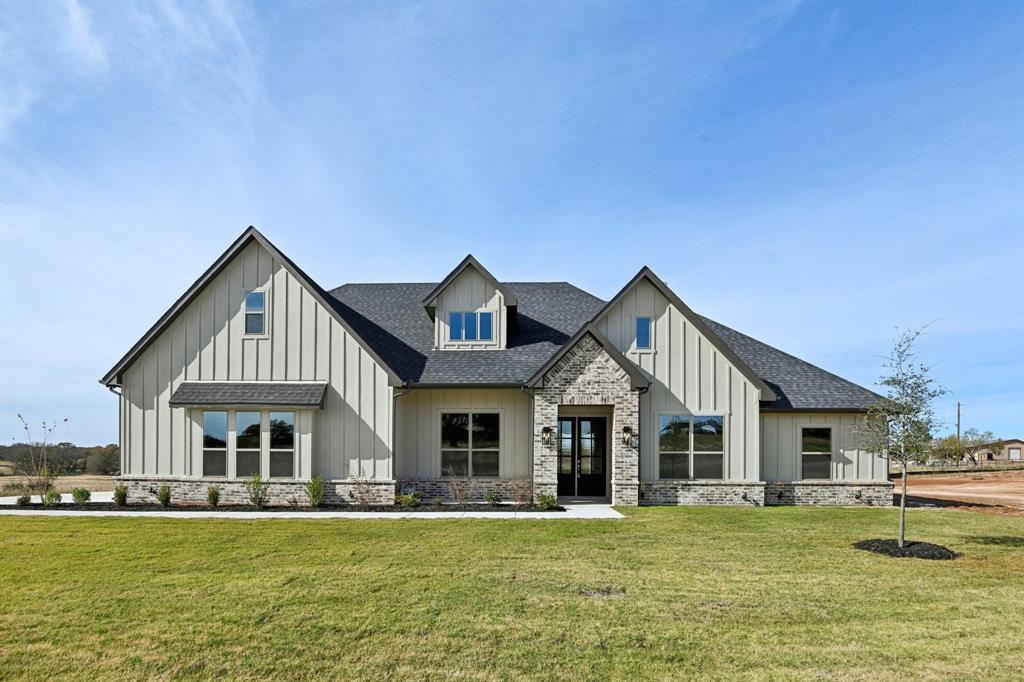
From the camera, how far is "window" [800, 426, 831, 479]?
19.8 metres

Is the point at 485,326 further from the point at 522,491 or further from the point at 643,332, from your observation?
the point at 522,491

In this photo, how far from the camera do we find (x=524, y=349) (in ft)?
67.8

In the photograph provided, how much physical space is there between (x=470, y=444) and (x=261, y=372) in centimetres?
627

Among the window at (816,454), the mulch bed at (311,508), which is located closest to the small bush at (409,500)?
the mulch bed at (311,508)

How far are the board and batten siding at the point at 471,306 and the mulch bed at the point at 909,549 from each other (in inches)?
444

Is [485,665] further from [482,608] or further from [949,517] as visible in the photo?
[949,517]

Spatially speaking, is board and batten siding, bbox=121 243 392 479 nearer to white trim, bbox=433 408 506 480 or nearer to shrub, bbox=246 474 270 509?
shrub, bbox=246 474 270 509

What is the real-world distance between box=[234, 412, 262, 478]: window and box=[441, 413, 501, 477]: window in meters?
5.17

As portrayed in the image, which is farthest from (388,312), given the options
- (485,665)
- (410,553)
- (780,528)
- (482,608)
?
(485,665)

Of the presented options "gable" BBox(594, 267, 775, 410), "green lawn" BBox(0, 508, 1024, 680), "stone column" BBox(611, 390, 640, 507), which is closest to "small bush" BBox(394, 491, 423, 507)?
"green lawn" BBox(0, 508, 1024, 680)

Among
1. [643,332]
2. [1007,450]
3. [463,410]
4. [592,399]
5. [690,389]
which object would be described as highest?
[643,332]

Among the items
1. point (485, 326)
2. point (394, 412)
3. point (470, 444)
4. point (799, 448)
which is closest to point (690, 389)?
point (799, 448)

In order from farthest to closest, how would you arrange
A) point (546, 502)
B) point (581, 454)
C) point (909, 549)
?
point (581, 454) → point (546, 502) → point (909, 549)

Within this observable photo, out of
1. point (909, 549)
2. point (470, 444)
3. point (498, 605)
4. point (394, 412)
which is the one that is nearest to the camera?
point (498, 605)
